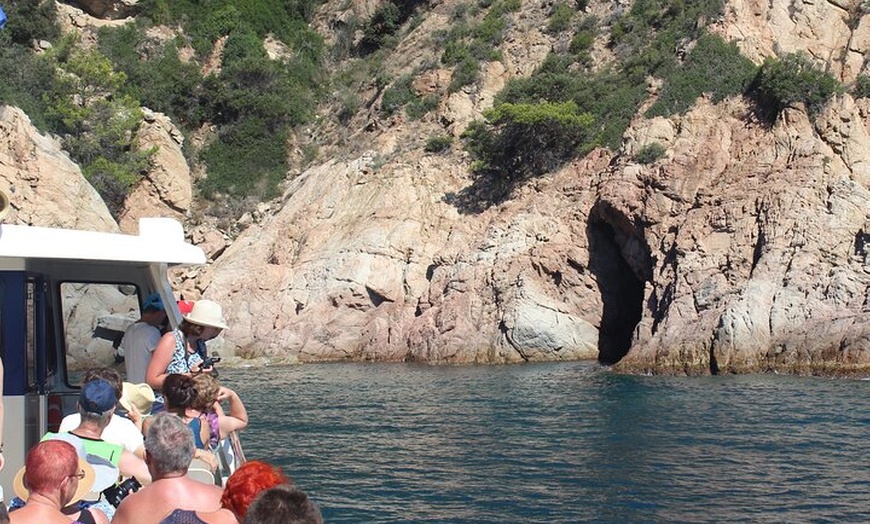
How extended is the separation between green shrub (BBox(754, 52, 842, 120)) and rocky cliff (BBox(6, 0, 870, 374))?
559mm

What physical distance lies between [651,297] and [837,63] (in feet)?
40.2

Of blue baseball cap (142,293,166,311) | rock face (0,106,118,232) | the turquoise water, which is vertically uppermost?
rock face (0,106,118,232)

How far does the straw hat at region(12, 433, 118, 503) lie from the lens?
5.07 meters

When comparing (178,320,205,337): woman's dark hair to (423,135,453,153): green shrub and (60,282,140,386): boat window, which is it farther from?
(423,135,453,153): green shrub

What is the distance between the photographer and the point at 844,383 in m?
20.6

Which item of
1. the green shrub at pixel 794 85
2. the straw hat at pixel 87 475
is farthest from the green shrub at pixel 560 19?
the straw hat at pixel 87 475

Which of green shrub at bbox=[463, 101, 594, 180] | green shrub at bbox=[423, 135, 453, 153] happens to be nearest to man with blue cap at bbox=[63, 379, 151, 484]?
green shrub at bbox=[463, 101, 594, 180]

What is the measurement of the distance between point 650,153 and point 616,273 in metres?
4.07

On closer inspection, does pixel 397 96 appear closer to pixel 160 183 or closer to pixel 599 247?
pixel 160 183

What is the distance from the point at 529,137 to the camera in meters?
37.2

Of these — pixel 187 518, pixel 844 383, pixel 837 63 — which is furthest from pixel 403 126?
pixel 187 518

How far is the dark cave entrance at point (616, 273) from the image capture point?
30.6m

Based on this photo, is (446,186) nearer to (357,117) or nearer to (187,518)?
(357,117)

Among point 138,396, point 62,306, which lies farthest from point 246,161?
point 138,396
